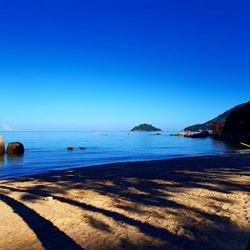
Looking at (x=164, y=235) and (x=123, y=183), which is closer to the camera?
(x=164, y=235)

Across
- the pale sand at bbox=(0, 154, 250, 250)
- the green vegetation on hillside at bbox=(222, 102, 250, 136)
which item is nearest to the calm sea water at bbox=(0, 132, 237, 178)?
the pale sand at bbox=(0, 154, 250, 250)

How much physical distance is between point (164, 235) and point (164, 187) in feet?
14.3

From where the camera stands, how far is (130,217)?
240 inches

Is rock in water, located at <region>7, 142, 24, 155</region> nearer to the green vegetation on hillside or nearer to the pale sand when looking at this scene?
the pale sand

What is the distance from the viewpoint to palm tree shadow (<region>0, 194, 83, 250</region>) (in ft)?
15.5

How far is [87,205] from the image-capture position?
726cm

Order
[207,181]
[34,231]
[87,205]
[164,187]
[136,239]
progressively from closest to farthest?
[136,239] → [34,231] → [87,205] → [164,187] → [207,181]

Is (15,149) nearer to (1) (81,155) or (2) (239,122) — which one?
(1) (81,155)

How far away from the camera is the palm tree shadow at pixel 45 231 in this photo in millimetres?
4720

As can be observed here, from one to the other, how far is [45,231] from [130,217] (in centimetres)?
189

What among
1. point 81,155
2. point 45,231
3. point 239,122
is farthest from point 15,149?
point 239,122

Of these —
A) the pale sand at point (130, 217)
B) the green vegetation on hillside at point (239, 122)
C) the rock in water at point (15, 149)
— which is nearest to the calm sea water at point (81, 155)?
the rock in water at point (15, 149)

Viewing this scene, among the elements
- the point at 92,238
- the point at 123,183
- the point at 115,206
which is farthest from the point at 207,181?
the point at 92,238

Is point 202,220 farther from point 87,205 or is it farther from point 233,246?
point 87,205
